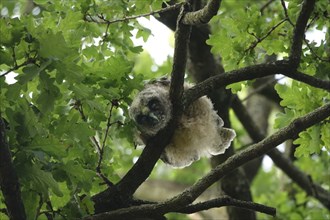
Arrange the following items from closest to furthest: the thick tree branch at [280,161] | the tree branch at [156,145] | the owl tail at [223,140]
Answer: the tree branch at [156,145] → the owl tail at [223,140] → the thick tree branch at [280,161]

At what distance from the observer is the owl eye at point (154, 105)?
3.33 metres

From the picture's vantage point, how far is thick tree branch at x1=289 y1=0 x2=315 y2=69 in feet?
8.34

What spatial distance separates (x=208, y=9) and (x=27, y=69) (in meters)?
0.81

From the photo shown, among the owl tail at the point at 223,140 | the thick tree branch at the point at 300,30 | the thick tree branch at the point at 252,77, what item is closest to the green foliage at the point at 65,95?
the thick tree branch at the point at 252,77

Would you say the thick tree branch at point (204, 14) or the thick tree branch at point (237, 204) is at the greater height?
the thick tree branch at point (204, 14)

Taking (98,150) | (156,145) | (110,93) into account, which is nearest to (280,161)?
(156,145)

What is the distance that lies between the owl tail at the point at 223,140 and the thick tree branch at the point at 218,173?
93 centimetres

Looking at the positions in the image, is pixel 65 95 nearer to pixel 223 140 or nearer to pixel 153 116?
pixel 153 116

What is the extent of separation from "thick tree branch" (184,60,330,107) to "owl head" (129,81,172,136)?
0.63 feet

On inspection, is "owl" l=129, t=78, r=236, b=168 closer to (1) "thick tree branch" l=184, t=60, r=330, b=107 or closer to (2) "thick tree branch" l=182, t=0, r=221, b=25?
(1) "thick tree branch" l=184, t=60, r=330, b=107

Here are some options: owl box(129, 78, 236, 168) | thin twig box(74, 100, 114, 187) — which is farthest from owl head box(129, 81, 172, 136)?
thin twig box(74, 100, 114, 187)

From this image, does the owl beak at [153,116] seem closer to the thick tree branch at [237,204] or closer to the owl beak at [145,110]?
the owl beak at [145,110]

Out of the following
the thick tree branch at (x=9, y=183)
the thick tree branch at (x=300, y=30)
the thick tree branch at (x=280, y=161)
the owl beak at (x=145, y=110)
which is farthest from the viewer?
the thick tree branch at (x=280, y=161)

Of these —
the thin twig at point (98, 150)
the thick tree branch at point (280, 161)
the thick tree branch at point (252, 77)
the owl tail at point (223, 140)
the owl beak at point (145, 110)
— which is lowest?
the thin twig at point (98, 150)
